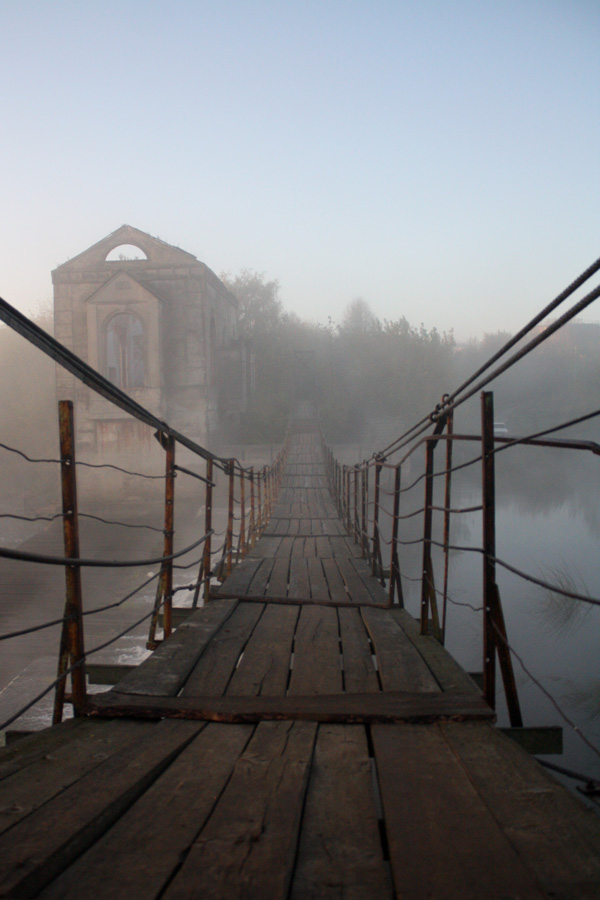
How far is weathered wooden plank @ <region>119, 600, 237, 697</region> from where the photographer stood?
2.34 meters

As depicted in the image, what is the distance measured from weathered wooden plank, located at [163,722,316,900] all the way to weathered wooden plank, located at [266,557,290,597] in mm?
2540

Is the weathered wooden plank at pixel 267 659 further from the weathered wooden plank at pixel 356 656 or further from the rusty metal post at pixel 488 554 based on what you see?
the rusty metal post at pixel 488 554

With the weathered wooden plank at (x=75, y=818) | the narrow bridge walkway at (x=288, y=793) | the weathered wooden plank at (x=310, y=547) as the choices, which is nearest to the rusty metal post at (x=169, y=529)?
the narrow bridge walkway at (x=288, y=793)

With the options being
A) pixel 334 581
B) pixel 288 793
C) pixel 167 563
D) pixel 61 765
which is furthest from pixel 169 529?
pixel 334 581

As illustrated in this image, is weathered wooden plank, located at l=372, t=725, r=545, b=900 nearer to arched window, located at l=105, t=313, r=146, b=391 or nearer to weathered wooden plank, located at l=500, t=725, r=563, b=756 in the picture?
weathered wooden plank, located at l=500, t=725, r=563, b=756

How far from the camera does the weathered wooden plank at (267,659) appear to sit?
7.89 ft

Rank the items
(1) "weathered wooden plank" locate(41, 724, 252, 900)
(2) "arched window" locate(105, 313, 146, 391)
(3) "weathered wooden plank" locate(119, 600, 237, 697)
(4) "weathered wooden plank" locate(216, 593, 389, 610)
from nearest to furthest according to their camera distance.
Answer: (1) "weathered wooden plank" locate(41, 724, 252, 900) < (3) "weathered wooden plank" locate(119, 600, 237, 697) < (4) "weathered wooden plank" locate(216, 593, 389, 610) < (2) "arched window" locate(105, 313, 146, 391)

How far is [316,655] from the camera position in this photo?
2832 mm

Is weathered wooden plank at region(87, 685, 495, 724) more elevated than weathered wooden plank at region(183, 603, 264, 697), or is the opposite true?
weathered wooden plank at region(87, 685, 495, 724)

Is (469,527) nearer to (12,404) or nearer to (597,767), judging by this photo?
(597,767)

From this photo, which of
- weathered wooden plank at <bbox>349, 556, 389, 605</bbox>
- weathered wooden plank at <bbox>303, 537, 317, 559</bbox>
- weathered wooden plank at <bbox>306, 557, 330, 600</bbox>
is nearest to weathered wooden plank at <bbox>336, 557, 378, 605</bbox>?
Answer: weathered wooden plank at <bbox>349, 556, 389, 605</bbox>

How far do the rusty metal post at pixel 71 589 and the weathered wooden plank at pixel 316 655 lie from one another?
79cm

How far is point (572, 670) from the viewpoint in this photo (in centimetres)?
1193

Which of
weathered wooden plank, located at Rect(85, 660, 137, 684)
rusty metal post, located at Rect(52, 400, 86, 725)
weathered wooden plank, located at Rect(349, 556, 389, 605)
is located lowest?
weathered wooden plank, located at Rect(349, 556, 389, 605)
